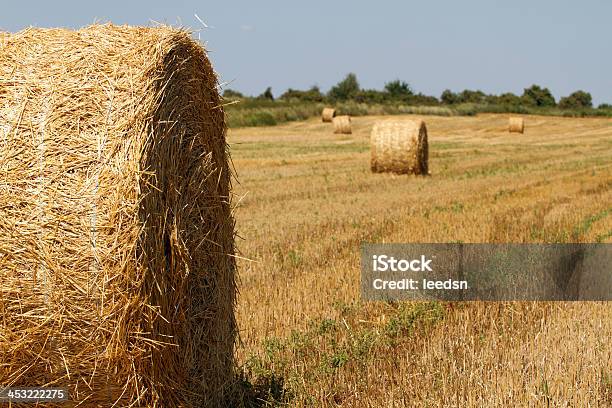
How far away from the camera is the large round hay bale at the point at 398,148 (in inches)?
797

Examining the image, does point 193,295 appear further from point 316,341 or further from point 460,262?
point 460,262

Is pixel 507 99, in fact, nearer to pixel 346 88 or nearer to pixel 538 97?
pixel 538 97

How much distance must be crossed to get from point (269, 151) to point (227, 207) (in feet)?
79.9

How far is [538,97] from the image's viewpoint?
7744 centimetres

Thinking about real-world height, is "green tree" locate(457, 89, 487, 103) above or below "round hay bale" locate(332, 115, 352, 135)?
above

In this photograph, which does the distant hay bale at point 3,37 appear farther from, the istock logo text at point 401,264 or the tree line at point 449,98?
the tree line at point 449,98

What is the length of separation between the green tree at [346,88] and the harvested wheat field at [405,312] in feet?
218

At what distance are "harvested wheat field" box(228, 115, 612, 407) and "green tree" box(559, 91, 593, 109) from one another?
2404 inches

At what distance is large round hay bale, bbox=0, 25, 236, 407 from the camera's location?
418cm

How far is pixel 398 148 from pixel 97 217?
16.6 m

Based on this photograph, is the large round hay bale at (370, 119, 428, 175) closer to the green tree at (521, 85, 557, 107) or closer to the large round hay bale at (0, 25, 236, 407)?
the large round hay bale at (0, 25, 236, 407)
